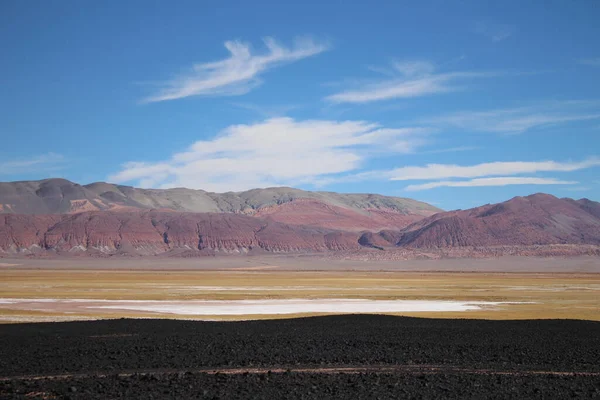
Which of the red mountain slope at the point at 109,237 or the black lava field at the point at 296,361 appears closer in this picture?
the black lava field at the point at 296,361

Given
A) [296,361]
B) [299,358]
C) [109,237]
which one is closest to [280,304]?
[299,358]

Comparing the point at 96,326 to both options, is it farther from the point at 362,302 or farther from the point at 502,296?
the point at 502,296

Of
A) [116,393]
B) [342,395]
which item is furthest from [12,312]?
[342,395]

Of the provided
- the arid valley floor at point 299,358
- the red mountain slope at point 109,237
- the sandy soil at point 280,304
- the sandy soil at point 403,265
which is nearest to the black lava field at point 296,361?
the arid valley floor at point 299,358

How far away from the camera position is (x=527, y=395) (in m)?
13.3

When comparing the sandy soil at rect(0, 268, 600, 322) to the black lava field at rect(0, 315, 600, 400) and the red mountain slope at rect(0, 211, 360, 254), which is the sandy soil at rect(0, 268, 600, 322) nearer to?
the black lava field at rect(0, 315, 600, 400)

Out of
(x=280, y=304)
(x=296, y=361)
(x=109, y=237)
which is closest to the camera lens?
(x=296, y=361)

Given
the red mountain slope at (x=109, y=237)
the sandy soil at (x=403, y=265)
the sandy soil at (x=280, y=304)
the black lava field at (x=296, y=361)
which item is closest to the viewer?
the black lava field at (x=296, y=361)

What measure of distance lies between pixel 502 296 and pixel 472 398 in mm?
39509

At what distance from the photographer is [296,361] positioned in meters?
16.8

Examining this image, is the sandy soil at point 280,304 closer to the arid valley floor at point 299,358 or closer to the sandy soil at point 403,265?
the arid valley floor at point 299,358

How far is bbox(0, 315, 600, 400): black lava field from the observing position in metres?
13.4

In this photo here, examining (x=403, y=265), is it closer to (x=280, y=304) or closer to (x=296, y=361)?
(x=280, y=304)

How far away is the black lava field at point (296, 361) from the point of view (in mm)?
13359
